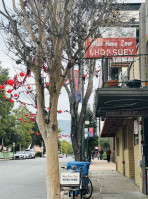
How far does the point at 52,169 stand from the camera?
8.27 metres

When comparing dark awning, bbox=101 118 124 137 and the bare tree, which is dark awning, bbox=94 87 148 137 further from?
dark awning, bbox=101 118 124 137

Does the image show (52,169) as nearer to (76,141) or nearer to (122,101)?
(122,101)

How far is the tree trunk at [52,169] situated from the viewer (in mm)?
8211

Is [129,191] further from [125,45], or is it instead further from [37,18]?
[37,18]

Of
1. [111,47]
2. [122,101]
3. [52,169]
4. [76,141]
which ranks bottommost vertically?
[52,169]

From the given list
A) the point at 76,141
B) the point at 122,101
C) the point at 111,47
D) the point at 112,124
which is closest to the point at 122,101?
the point at 122,101

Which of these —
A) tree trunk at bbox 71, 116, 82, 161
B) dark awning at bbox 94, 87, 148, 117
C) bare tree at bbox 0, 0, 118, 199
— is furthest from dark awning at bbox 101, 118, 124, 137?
bare tree at bbox 0, 0, 118, 199

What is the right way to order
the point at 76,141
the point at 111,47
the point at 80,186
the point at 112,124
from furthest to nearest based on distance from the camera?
the point at 112,124 < the point at 76,141 < the point at 111,47 < the point at 80,186

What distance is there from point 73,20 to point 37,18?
54.2 inches

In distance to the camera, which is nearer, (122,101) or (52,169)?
(52,169)

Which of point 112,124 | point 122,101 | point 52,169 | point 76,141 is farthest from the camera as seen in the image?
point 112,124

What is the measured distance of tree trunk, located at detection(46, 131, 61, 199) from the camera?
8.21m

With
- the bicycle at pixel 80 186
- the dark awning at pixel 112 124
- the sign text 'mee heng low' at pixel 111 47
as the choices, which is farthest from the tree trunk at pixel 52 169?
the dark awning at pixel 112 124

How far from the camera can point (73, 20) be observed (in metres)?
9.91
